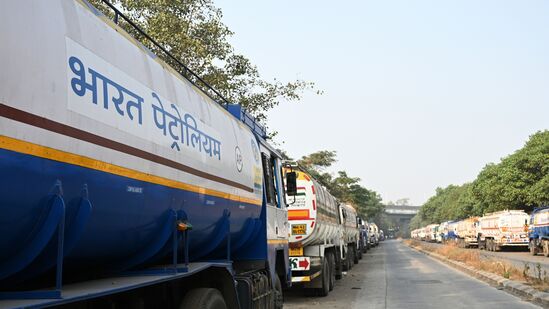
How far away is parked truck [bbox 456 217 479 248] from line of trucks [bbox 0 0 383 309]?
4874 centimetres

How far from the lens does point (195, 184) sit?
517 centimetres

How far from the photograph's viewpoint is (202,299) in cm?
522

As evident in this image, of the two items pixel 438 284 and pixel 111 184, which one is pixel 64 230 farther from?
pixel 438 284

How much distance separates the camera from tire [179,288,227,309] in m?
5.13

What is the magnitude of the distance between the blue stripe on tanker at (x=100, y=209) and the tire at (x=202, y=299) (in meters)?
0.53

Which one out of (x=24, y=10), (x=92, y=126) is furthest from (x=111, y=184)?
(x=24, y=10)

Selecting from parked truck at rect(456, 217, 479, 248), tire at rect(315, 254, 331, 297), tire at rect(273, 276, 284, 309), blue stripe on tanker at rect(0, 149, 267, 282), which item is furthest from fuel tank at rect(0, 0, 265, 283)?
parked truck at rect(456, 217, 479, 248)

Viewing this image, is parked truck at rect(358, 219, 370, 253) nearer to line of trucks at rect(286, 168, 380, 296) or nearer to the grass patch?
the grass patch

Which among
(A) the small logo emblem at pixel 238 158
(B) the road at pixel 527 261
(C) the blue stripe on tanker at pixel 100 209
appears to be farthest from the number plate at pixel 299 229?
(C) the blue stripe on tanker at pixel 100 209

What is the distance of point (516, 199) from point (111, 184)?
53.3 metres

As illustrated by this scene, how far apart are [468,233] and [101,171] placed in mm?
55124

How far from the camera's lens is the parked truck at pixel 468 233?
5197cm

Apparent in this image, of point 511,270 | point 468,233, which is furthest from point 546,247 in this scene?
point 468,233

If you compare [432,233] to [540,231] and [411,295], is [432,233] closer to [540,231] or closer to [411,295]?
[540,231]
